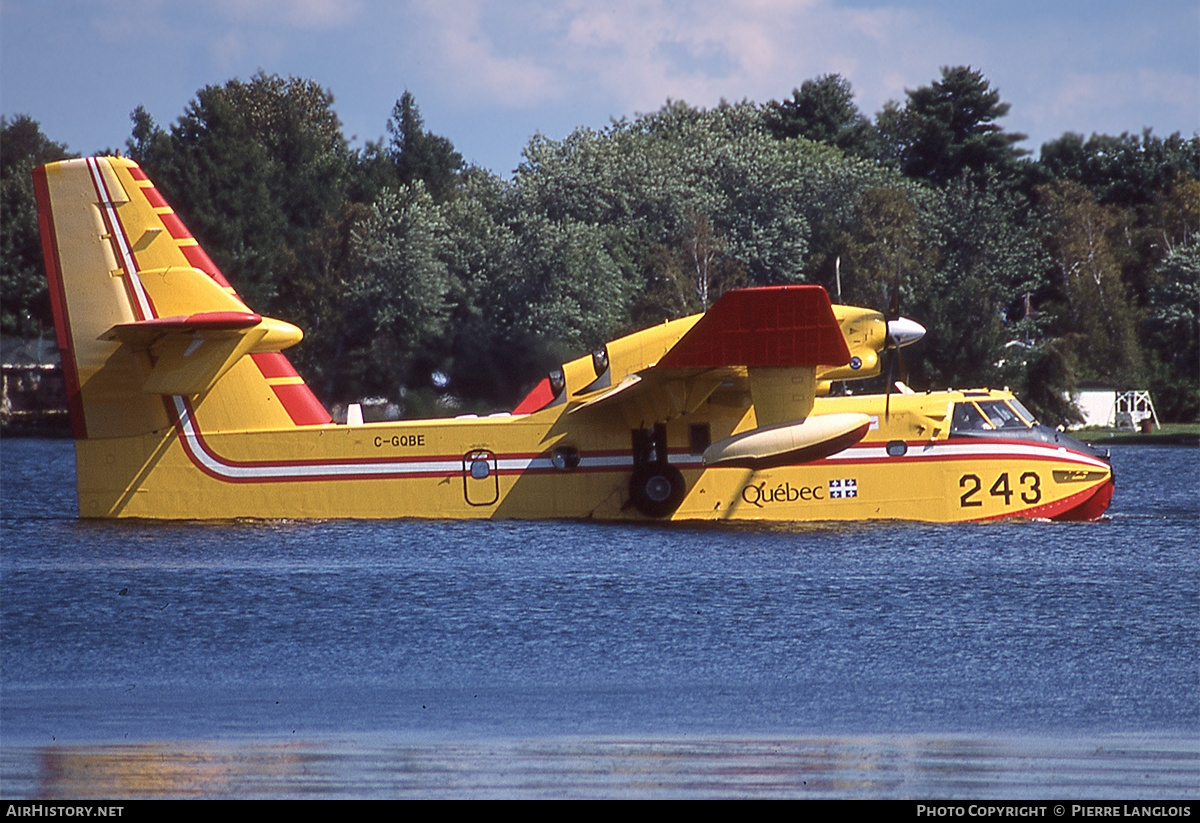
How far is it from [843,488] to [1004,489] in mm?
2264

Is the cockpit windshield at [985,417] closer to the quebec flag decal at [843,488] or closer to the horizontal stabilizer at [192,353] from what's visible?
the quebec flag decal at [843,488]

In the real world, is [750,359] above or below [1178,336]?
below

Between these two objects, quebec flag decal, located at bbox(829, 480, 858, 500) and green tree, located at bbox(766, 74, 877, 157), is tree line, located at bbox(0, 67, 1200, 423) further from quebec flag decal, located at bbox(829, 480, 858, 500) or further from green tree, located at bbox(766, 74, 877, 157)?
quebec flag decal, located at bbox(829, 480, 858, 500)

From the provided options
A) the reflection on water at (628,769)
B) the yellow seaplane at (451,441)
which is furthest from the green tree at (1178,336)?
the reflection on water at (628,769)

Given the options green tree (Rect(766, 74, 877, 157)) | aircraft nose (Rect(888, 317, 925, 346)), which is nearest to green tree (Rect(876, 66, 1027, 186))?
green tree (Rect(766, 74, 877, 157))

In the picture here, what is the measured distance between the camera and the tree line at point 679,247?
141 ft

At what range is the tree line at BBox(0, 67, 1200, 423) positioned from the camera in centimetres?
4312

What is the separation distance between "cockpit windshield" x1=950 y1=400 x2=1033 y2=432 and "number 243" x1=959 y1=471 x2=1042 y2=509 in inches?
26.3

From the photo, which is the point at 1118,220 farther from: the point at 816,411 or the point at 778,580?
the point at 778,580

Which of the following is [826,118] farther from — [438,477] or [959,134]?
[438,477]

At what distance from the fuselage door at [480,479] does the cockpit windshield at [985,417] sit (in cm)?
643

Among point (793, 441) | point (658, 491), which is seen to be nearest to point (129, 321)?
point (658, 491)

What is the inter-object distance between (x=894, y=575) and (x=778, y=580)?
1.33 m

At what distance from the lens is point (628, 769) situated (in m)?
7.11
